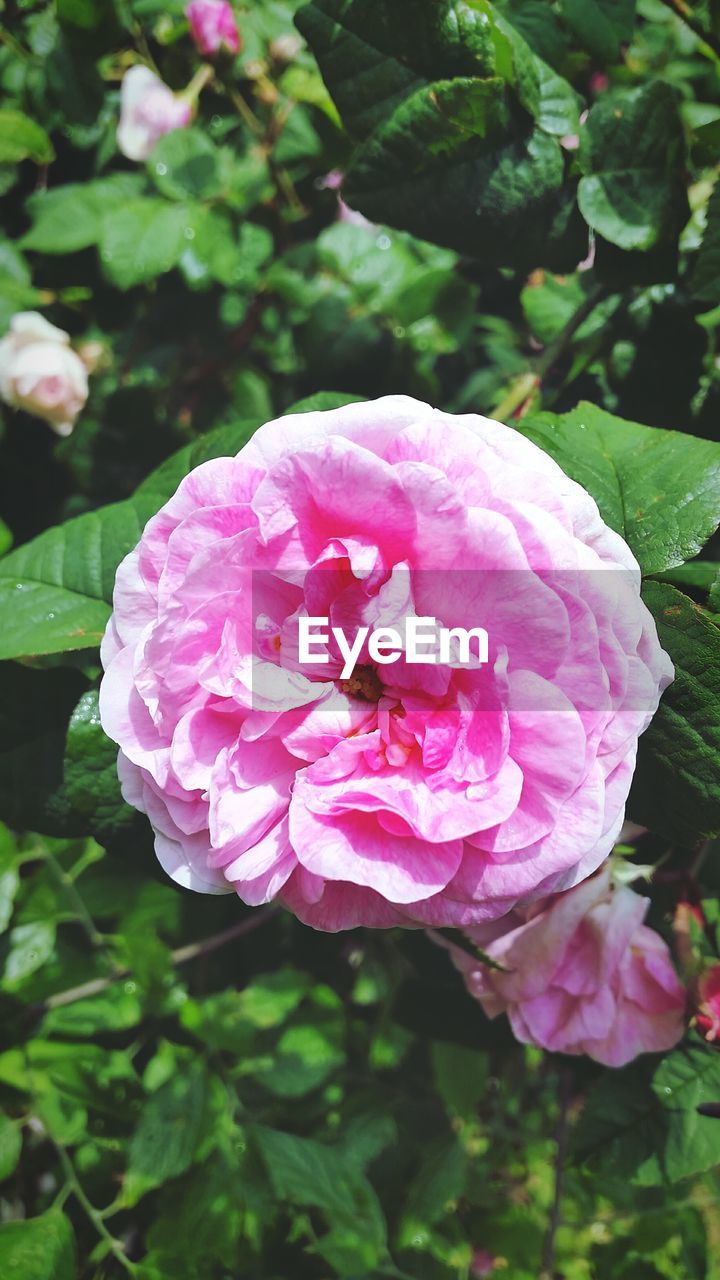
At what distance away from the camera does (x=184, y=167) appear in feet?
4.20

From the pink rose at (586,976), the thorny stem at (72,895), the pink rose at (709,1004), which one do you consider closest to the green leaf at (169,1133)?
the thorny stem at (72,895)

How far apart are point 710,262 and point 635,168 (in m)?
0.12

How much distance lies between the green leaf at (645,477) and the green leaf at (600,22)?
1.35 feet

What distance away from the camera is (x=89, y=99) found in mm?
1208

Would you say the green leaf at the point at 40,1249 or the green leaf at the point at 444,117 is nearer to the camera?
the green leaf at the point at 444,117

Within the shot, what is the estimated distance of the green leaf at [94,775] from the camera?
75 centimetres

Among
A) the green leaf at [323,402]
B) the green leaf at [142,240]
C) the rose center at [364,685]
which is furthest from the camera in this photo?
the green leaf at [142,240]

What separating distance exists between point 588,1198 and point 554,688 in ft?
3.45

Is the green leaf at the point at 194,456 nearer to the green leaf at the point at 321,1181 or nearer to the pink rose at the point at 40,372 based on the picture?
the pink rose at the point at 40,372

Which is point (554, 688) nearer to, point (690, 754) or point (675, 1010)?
point (690, 754)

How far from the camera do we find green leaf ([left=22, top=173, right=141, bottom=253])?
1.31 meters

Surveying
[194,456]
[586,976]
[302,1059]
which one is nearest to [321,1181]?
[302,1059]

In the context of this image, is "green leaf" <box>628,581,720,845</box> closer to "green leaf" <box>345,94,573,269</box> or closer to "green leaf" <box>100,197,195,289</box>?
"green leaf" <box>345,94,573,269</box>

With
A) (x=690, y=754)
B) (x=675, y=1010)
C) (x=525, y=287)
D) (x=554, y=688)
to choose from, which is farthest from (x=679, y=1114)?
(x=525, y=287)
